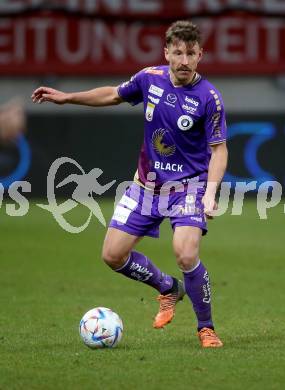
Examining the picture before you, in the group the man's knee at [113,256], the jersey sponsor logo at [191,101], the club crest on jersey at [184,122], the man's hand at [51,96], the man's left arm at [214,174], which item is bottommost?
the man's knee at [113,256]

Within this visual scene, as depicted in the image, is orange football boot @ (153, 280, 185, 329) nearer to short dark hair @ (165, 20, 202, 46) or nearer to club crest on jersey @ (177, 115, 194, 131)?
club crest on jersey @ (177, 115, 194, 131)

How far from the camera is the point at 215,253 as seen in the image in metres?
15.0

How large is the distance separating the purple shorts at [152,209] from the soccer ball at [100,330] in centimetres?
84

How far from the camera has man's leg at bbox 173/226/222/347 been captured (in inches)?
313

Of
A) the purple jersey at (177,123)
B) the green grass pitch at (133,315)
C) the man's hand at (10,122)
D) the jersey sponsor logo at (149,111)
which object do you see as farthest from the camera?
the jersey sponsor logo at (149,111)

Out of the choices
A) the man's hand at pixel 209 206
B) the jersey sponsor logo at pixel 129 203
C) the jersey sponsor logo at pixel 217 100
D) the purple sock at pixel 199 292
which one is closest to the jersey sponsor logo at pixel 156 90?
the jersey sponsor logo at pixel 217 100

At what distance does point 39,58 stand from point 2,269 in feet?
33.2

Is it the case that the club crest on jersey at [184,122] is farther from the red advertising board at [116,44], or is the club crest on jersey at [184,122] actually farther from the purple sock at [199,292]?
the red advertising board at [116,44]

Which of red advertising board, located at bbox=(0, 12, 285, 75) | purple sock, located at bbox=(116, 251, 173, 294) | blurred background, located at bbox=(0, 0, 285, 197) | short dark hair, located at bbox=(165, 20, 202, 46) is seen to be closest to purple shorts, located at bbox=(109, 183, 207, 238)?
purple sock, located at bbox=(116, 251, 173, 294)

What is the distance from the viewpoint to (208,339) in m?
7.98

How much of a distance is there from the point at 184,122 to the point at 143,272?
4.16 feet

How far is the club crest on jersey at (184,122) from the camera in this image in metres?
8.23

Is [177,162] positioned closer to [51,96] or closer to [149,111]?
[149,111]

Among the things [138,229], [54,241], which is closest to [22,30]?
[54,241]
